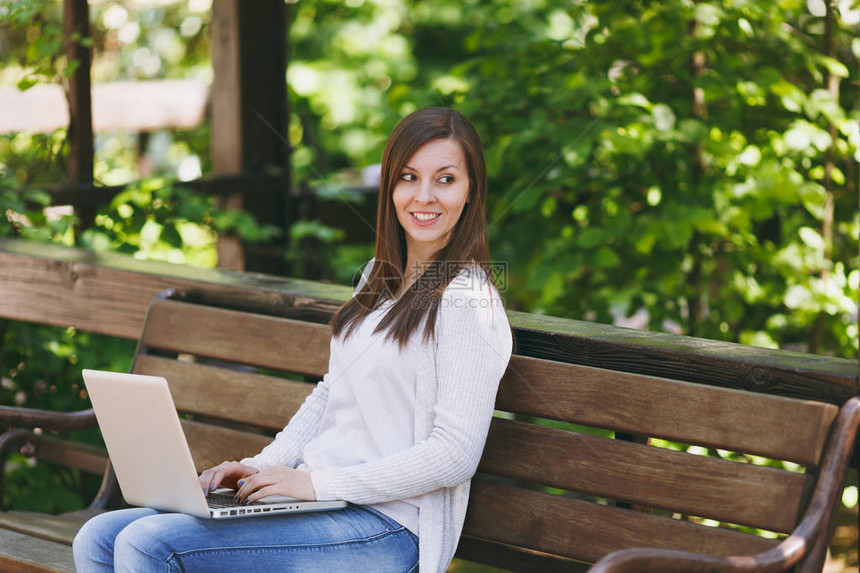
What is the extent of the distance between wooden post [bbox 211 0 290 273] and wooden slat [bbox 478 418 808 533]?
2.09 metres

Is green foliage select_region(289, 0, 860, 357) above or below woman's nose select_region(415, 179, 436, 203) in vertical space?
below

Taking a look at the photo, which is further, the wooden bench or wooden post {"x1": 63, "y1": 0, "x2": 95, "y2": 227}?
wooden post {"x1": 63, "y1": 0, "x2": 95, "y2": 227}

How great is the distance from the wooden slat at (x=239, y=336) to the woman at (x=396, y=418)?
0.22 meters

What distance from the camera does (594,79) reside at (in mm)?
3189

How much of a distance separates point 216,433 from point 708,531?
1.22 meters

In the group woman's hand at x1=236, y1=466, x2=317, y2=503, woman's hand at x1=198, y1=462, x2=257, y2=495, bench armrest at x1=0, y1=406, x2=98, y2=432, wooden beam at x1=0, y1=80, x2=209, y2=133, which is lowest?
wooden beam at x1=0, y1=80, x2=209, y2=133

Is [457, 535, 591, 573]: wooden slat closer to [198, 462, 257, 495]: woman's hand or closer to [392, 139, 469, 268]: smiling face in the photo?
[198, 462, 257, 495]: woman's hand

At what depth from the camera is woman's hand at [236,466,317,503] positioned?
6.15ft

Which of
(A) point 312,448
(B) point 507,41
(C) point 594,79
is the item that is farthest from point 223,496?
(B) point 507,41

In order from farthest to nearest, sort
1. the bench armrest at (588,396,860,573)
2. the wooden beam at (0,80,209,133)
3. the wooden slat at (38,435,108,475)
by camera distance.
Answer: the wooden beam at (0,80,209,133) → the wooden slat at (38,435,108,475) → the bench armrest at (588,396,860,573)

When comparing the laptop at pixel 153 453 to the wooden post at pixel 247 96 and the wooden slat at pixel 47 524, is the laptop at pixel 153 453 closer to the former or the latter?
the wooden slat at pixel 47 524

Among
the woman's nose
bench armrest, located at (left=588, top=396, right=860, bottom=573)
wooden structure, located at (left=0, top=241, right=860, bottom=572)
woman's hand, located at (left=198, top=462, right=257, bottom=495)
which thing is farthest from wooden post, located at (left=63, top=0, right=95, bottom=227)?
bench armrest, located at (left=588, top=396, right=860, bottom=573)

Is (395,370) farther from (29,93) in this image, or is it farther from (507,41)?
(29,93)

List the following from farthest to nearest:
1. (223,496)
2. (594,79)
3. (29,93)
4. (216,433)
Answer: (29,93)
(594,79)
(216,433)
(223,496)
